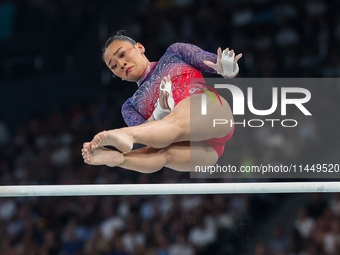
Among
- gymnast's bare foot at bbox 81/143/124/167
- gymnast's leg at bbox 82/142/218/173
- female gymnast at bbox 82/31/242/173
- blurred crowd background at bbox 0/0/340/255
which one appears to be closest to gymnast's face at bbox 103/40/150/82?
female gymnast at bbox 82/31/242/173

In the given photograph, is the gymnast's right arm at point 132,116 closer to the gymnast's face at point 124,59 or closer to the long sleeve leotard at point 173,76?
the long sleeve leotard at point 173,76

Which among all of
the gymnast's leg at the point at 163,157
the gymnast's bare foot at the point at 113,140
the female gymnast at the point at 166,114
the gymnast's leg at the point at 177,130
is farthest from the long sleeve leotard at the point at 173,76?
the gymnast's bare foot at the point at 113,140

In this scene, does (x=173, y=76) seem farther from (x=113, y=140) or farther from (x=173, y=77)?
(x=113, y=140)

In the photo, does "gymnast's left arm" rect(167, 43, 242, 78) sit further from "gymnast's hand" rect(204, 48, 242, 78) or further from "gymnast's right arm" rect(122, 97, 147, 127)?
"gymnast's right arm" rect(122, 97, 147, 127)

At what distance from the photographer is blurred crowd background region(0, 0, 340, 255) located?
5.01 m

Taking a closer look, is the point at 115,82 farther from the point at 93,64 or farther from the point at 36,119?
the point at 36,119

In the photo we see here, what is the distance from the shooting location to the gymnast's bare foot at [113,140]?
225 cm

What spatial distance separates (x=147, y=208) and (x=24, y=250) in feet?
5.70

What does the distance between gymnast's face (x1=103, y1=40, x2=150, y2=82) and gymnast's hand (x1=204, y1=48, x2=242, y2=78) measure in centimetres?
53

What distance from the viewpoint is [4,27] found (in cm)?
714

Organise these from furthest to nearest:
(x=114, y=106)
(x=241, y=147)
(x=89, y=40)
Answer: (x=89, y=40), (x=114, y=106), (x=241, y=147)

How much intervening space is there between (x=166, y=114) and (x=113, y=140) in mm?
575

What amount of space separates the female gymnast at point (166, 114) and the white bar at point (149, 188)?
0.54 feet

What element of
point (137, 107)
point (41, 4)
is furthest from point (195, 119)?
point (41, 4)
